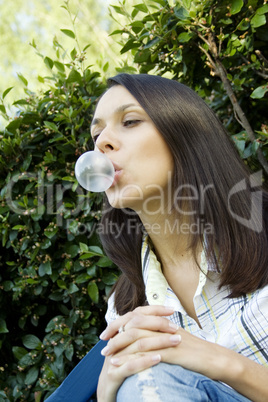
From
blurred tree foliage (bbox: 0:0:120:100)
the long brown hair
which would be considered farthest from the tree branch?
blurred tree foliage (bbox: 0:0:120:100)

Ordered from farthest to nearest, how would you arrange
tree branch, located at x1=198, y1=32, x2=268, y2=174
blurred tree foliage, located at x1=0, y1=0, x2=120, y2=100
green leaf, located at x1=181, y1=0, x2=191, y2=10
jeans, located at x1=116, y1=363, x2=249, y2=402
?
blurred tree foliage, located at x1=0, y1=0, x2=120, y2=100 < tree branch, located at x1=198, y1=32, x2=268, y2=174 < green leaf, located at x1=181, y1=0, x2=191, y2=10 < jeans, located at x1=116, y1=363, x2=249, y2=402

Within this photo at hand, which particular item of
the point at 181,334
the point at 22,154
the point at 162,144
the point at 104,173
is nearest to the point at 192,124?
the point at 162,144

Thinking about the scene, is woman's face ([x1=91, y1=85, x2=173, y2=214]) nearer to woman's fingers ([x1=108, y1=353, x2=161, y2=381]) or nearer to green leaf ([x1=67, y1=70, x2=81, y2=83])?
woman's fingers ([x1=108, y1=353, x2=161, y2=381])

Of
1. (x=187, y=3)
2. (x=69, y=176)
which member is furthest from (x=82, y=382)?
(x=187, y=3)

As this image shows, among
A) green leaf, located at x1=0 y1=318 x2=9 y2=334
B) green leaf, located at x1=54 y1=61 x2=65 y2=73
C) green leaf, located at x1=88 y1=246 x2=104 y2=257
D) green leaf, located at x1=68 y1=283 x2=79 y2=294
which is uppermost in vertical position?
green leaf, located at x1=54 y1=61 x2=65 y2=73

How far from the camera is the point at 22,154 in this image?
2.43 meters

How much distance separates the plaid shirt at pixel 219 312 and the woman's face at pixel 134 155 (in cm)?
31

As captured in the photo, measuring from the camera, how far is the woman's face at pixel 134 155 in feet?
5.20

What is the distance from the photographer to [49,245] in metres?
2.23

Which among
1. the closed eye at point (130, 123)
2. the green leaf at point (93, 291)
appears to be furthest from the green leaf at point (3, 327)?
the closed eye at point (130, 123)

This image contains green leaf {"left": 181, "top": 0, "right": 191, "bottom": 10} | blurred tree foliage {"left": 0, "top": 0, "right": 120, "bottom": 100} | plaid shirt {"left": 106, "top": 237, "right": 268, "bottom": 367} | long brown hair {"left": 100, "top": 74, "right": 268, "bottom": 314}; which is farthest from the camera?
blurred tree foliage {"left": 0, "top": 0, "right": 120, "bottom": 100}

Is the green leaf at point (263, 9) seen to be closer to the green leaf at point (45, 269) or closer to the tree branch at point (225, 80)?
the tree branch at point (225, 80)

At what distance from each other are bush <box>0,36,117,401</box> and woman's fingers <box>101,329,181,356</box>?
816 mm

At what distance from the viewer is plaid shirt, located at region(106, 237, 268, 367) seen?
141 centimetres
